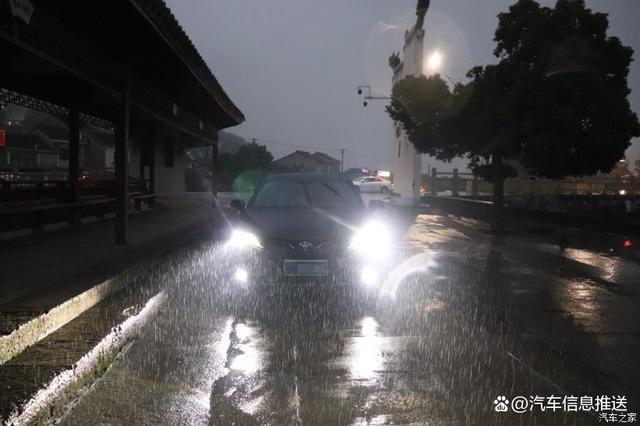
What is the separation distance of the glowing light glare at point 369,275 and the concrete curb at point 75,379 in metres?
2.54

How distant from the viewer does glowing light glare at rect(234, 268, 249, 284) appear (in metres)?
6.59

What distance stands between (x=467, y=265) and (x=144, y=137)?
14.9m

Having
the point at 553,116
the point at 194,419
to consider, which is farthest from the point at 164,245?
the point at 553,116

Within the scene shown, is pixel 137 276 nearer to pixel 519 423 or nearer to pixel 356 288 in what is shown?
pixel 356 288

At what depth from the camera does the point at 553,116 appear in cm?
1467

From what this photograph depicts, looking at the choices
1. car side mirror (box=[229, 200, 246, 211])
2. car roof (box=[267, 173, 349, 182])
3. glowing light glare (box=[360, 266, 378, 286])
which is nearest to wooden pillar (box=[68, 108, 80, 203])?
car roof (box=[267, 173, 349, 182])

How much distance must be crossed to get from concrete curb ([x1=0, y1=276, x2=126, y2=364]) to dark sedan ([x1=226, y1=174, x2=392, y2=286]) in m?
1.54

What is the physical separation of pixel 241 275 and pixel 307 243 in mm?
913

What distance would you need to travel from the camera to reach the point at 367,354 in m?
4.73

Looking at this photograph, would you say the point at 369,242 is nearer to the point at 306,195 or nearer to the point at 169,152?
the point at 306,195

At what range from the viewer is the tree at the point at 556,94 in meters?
14.7

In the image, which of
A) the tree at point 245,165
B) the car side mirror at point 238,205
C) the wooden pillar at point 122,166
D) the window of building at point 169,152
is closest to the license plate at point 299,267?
the car side mirror at point 238,205

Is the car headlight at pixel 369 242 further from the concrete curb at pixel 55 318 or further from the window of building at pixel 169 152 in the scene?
the window of building at pixel 169 152

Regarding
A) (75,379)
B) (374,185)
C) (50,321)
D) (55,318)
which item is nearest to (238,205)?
(55,318)
